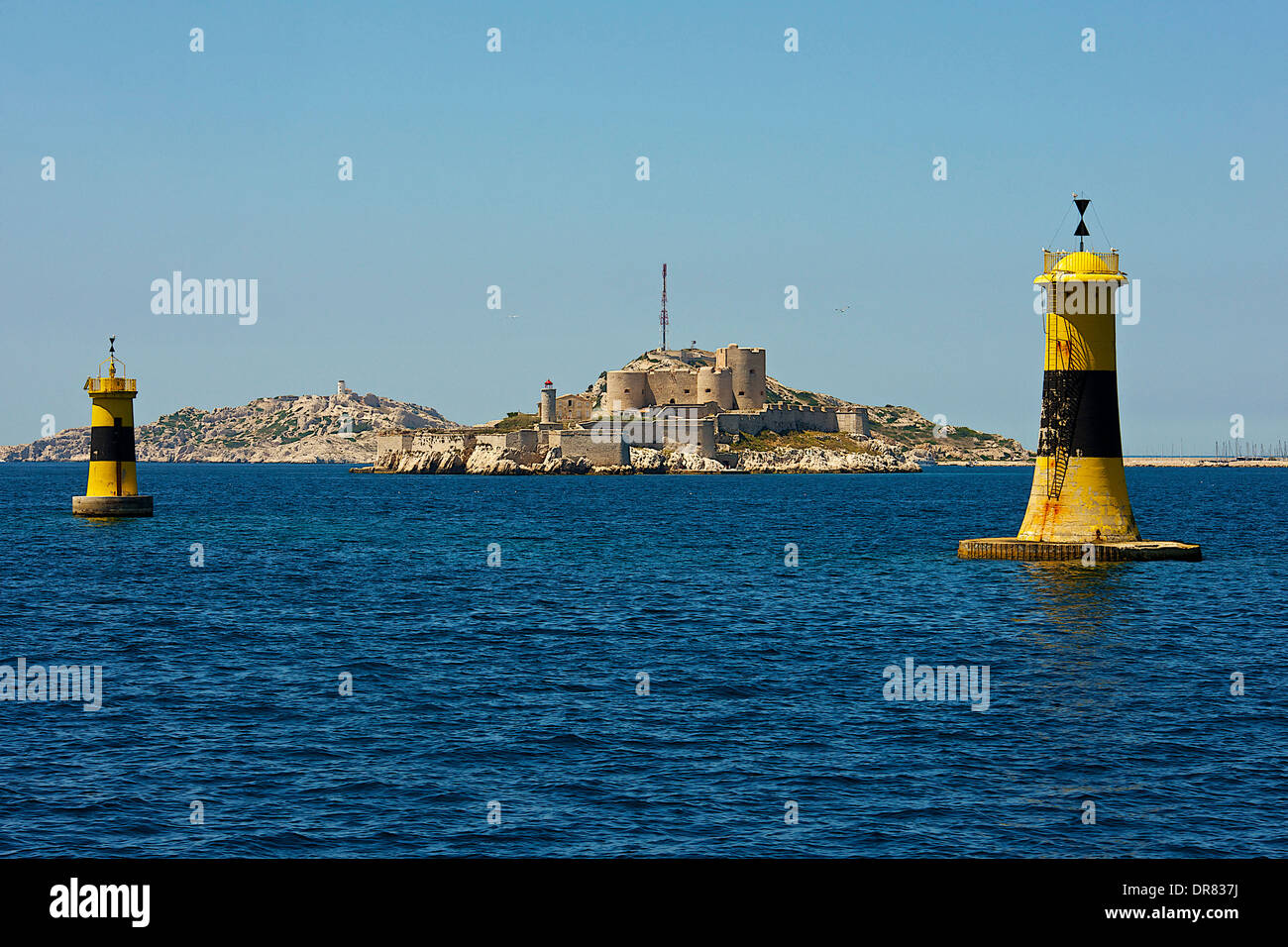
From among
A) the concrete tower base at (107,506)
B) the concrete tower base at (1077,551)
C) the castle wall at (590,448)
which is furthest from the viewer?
the castle wall at (590,448)

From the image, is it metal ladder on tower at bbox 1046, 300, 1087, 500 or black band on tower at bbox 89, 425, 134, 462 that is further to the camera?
black band on tower at bbox 89, 425, 134, 462

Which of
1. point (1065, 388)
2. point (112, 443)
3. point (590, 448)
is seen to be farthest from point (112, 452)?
point (590, 448)

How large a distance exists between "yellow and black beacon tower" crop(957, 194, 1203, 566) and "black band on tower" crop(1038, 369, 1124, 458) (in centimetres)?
3

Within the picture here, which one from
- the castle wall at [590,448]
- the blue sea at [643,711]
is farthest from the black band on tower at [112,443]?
the castle wall at [590,448]

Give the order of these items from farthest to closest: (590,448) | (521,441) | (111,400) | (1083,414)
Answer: (521,441) < (590,448) < (111,400) < (1083,414)

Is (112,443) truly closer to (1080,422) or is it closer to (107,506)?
(107,506)

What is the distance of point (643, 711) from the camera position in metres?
23.1

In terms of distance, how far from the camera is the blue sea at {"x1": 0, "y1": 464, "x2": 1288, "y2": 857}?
15.9 metres

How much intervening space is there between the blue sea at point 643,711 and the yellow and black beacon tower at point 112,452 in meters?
13.0

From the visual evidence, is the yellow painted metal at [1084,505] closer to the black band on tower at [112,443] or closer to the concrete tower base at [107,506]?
the black band on tower at [112,443]

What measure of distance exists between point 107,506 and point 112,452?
20.1 ft

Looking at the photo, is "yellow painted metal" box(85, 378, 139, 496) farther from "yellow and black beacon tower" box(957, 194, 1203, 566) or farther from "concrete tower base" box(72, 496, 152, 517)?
"yellow and black beacon tower" box(957, 194, 1203, 566)

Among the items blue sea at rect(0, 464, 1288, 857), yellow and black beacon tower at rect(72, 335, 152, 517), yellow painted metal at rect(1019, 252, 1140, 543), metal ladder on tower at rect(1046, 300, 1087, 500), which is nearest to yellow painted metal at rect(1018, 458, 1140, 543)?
yellow painted metal at rect(1019, 252, 1140, 543)

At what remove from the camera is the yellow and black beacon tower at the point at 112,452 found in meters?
66.3
